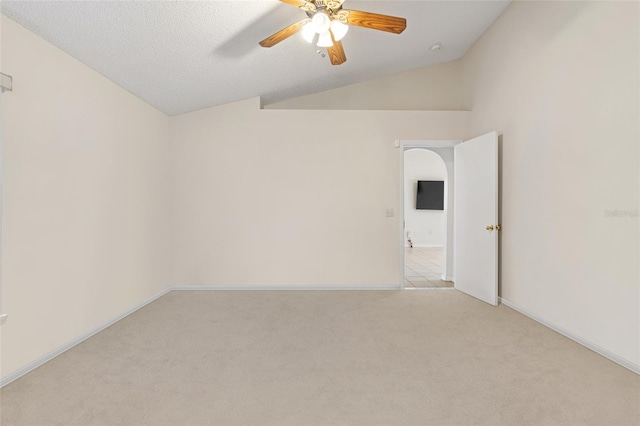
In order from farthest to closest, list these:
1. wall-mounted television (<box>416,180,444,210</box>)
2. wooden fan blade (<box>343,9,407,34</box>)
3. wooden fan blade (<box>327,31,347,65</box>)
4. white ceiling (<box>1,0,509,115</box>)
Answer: wall-mounted television (<box>416,180,444,210</box>)
wooden fan blade (<box>327,31,347,65</box>)
white ceiling (<box>1,0,509,115</box>)
wooden fan blade (<box>343,9,407,34</box>)

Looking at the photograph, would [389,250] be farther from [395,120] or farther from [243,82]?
[243,82]

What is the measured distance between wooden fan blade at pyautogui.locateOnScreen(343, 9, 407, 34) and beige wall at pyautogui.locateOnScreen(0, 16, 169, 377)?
2304 millimetres

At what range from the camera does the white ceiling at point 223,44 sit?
83.3 inches

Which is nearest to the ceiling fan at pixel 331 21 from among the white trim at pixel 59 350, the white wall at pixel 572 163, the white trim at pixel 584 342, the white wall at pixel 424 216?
the white wall at pixel 572 163

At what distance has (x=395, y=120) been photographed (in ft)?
13.6

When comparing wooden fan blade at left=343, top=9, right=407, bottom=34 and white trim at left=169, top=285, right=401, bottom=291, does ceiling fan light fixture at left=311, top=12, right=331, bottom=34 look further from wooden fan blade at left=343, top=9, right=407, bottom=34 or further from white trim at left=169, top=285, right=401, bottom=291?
white trim at left=169, top=285, right=401, bottom=291

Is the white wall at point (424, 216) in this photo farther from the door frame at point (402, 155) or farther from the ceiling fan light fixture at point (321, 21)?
the ceiling fan light fixture at point (321, 21)

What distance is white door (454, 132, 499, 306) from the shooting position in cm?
339

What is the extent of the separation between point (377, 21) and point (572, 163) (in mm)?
2074

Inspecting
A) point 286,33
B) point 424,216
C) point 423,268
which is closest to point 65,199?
point 286,33

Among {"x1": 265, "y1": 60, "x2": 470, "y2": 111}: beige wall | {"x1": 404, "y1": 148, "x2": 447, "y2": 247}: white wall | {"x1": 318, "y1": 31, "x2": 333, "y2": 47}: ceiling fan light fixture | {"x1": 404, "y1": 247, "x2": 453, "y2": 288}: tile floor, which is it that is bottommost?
{"x1": 404, "y1": 247, "x2": 453, "y2": 288}: tile floor

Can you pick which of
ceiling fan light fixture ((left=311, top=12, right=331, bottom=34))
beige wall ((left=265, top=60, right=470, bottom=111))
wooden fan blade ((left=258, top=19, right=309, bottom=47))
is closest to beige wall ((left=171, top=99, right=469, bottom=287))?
beige wall ((left=265, top=60, right=470, bottom=111))

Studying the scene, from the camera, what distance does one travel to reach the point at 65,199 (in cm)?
238

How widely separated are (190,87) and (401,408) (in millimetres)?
3688
